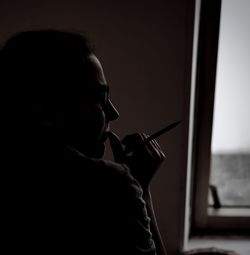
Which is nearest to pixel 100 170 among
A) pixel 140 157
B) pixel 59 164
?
pixel 59 164

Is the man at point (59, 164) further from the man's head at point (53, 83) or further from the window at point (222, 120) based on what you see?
the window at point (222, 120)

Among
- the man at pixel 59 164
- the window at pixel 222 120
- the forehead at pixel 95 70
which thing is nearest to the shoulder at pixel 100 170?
the man at pixel 59 164

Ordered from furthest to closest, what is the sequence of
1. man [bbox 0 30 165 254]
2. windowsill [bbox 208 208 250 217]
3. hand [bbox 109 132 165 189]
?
windowsill [bbox 208 208 250 217] < hand [bbox 109 132 165 189] < man [bbox 0 30 165 254]

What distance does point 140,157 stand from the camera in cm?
→ 79

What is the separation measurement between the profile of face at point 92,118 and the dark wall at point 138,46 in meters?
0.47

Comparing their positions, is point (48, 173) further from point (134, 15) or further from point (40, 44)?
point (134, 15)

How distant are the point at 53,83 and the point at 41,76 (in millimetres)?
19

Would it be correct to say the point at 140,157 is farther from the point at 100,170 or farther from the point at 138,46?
the point at 138,46

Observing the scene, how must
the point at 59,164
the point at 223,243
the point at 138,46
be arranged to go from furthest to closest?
1. the point at 223,243
2. the point at 138,46
3. the point at 59,164

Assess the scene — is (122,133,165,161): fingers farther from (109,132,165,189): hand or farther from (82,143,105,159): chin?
(82,143,105,159): chin

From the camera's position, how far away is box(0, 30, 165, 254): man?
562 mm

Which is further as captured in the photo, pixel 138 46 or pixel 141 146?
pixel 138 46

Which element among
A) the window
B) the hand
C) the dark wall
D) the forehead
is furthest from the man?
the window

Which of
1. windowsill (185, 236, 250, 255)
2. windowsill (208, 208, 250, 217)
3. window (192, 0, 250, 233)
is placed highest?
window (192, 0, 250, 233)
